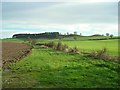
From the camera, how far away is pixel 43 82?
13.9m

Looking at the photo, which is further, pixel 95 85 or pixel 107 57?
pixel 107 57

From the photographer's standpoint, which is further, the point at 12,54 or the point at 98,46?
the point at 98,46

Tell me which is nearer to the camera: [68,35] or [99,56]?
[99,56]

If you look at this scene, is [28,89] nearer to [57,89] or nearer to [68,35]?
[57,89]

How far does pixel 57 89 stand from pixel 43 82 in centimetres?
184

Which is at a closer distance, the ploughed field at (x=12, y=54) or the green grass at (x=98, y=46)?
the ploughed field at (x=12, y=54)

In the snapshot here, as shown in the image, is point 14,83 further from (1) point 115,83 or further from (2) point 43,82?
(1) point 115,83

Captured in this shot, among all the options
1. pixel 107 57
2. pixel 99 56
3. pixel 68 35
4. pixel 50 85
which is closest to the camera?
pixel 50 85

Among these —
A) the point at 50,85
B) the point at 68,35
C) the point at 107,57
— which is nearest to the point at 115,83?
the point at 50,85

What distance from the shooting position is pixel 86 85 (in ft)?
43.5

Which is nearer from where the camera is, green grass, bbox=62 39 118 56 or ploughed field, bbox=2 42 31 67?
ploughed field, bbox=2 42 31 67

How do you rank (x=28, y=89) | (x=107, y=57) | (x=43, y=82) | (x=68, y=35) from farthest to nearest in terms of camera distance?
(x=68, y=35)
(x=107, y=57)
(x=43, y=82)
(x=28, y=89)

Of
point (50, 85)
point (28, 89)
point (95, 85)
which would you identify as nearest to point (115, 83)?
point (95, 85)

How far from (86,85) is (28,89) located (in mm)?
2719
